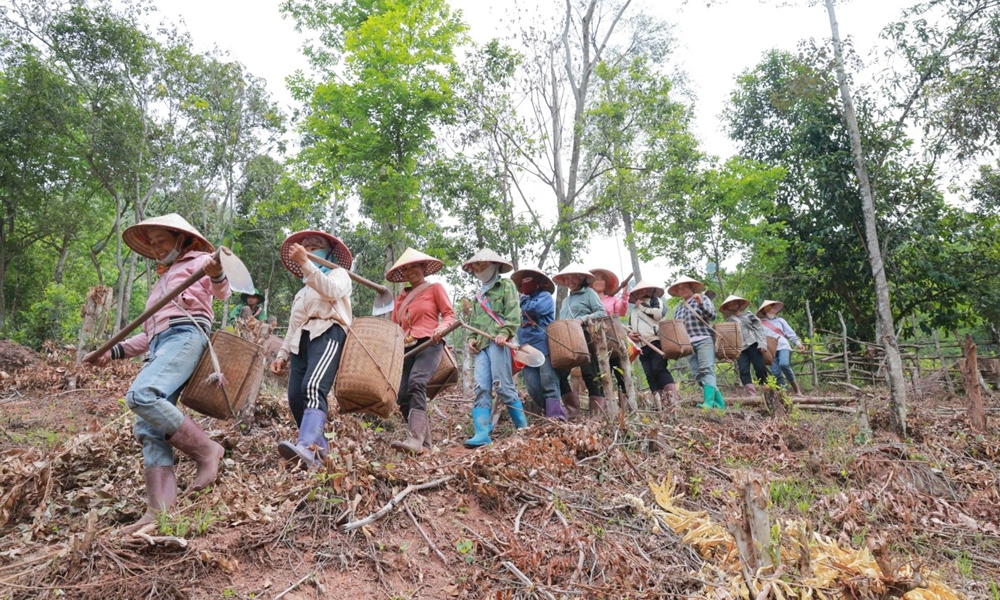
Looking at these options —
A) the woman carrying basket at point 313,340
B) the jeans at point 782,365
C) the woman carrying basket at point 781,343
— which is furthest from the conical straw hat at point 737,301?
the woman carrying basket at point 313,340

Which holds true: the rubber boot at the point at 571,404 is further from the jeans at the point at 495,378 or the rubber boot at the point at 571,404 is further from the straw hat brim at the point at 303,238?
the straw hat brim at the point at 303,238

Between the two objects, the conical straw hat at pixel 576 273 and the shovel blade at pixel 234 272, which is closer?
the shovel blade at pixel 234 272

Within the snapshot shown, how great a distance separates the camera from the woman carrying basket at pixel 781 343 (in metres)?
9.31

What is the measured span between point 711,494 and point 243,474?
123 inches

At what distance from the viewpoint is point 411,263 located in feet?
16.6

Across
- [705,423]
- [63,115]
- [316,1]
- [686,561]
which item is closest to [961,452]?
[705,423]

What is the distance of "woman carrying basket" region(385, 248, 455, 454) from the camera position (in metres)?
4.73

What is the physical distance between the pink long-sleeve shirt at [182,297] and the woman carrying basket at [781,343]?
776cm

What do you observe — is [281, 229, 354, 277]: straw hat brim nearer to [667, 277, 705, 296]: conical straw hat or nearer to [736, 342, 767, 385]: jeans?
[667, 277, 705, 296]: conical straw hat

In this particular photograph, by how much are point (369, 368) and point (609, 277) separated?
14.0 feet

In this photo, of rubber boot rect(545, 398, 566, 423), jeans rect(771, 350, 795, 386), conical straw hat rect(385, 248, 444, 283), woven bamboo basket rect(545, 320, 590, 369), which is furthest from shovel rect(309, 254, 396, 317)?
jeans rect(771, 350, 795, 386)

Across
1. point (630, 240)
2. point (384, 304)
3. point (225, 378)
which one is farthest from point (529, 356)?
point (630, 240)

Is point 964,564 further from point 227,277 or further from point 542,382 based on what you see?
point 227,277

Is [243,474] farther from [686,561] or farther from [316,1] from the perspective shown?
[316,1]
